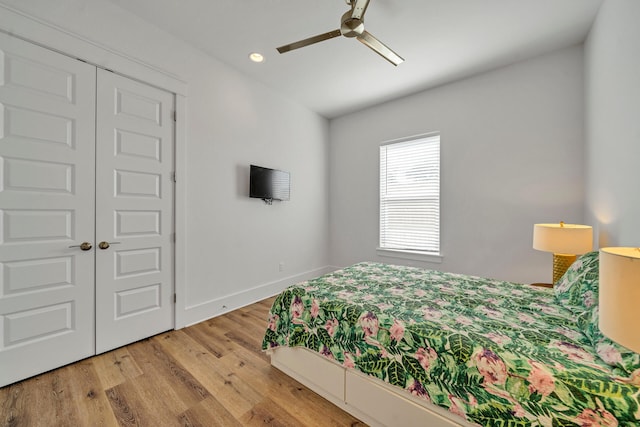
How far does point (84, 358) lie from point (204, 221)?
4.76 ft

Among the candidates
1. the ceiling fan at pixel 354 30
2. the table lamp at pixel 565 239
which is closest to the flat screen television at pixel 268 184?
the ceiling fan at pixel 354 30

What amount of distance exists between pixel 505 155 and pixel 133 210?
3.99m

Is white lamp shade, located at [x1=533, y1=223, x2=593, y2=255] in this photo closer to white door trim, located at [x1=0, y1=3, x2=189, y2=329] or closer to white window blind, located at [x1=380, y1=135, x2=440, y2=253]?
white window blind, located at [x1=380, y1=135, x2=440, y2=253]

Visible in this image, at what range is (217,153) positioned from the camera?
9.41ft

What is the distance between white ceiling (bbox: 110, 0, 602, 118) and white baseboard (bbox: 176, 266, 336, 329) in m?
2.76

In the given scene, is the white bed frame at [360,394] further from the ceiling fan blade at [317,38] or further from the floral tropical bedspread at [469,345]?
the ceiling fan blade at [317,38]

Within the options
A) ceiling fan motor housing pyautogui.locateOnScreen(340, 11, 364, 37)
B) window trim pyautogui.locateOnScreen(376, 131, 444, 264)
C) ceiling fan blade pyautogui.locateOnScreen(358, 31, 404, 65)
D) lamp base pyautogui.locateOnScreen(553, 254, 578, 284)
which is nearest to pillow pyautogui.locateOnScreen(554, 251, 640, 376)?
lamp base pyautogui.locateOnScreen(553, 254, 578, 284)

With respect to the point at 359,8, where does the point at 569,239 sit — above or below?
below

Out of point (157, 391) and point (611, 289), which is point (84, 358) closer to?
point (157, 391)

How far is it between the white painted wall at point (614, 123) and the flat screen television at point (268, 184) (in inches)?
125

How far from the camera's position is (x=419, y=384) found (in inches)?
48.6

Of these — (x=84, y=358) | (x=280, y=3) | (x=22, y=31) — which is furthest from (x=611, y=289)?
(x=22, y=31)

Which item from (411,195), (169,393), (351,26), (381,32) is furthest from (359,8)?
(169,393)

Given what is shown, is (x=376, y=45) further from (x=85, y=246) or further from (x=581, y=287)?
(x=85, y=246)
